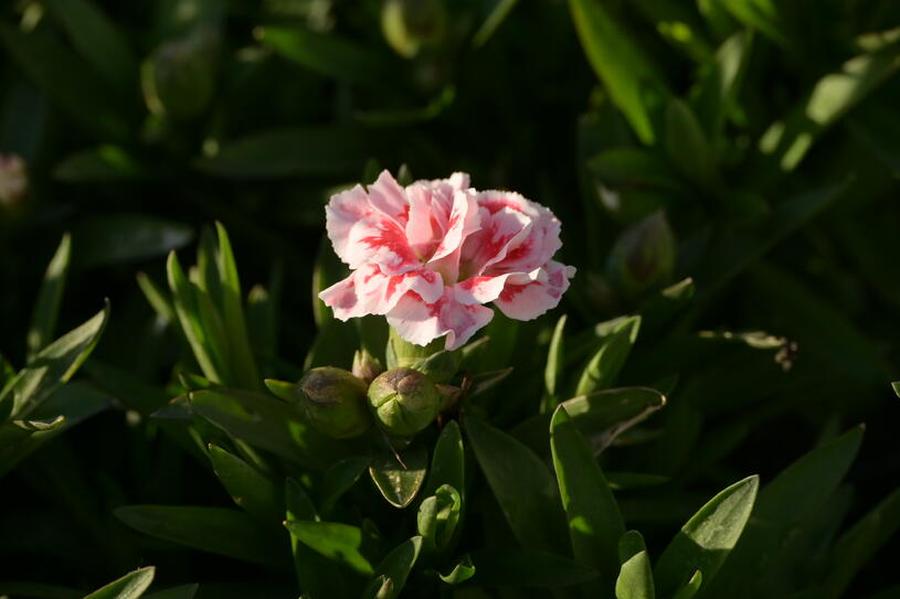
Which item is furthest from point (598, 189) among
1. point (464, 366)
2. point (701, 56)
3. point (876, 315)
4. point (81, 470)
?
point (81, 470)

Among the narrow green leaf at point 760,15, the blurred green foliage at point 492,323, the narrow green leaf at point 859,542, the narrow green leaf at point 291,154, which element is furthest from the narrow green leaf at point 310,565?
the narrow green leaf at point 760,15

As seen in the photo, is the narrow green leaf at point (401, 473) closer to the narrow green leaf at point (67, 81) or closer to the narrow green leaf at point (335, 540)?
the narrow green leaf at point (335, 540)

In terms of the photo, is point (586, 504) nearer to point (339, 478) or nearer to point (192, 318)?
point (339, 478)

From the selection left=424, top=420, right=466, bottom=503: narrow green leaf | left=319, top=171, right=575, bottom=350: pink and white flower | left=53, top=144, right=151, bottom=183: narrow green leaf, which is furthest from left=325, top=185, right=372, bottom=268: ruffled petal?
left=53, top=144, right=151, bottom=183: narrow green leaf

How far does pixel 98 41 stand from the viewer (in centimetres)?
201

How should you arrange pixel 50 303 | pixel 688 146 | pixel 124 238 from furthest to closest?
pixel 124 238 < pixel 688 146 < pixel 50 303

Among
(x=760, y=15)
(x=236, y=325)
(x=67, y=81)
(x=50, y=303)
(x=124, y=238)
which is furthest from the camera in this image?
(x=67, y=81)

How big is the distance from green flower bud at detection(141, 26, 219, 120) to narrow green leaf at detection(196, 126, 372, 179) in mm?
92

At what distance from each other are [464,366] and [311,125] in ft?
2.92

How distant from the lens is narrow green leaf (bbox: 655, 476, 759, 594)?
1.19 m

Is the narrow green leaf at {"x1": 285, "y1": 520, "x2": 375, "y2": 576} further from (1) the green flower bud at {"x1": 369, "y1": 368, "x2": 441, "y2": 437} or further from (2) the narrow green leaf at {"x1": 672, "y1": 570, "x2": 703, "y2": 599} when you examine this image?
(2) the narrow green leaf at {"x1": 672, "y1": 570, "x2": 703, "y2": 599}

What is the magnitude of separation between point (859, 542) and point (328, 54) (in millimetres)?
1155

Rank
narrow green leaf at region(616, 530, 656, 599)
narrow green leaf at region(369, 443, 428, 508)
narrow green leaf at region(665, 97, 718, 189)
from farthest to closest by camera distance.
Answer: narrow green leaf at region(665, 97, 718, 189) → narrow green leaf at region(369, 443, 428, 508) → narrow green leaf at region(616, 530, 656, 599)

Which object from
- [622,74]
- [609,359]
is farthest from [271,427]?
[622,74]
